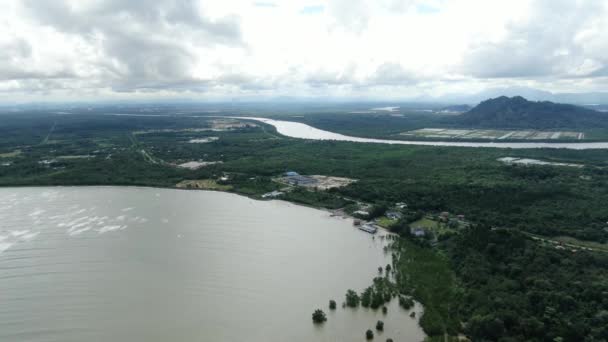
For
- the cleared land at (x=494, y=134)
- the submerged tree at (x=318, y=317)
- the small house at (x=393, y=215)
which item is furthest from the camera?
the cleared land at (x=494, y=134)

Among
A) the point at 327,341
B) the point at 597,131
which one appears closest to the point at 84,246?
the point at 327,341

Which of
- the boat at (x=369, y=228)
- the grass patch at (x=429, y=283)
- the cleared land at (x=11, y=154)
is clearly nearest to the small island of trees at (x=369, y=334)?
the grass patch at (x=429, y=283)

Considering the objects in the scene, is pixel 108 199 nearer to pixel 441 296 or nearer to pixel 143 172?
pixel 143 172

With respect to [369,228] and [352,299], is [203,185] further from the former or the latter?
[352,299]

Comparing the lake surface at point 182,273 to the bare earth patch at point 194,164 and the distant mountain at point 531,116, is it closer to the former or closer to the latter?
the bare earth patch at point 194,164

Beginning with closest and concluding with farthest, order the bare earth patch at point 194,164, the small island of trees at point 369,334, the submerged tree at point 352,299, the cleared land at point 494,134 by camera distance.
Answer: the small island of trees at point 369,334 → the submerged tree at point 352,299 → the bare earth patch at point 194,164 → the cleared land at point 494,134

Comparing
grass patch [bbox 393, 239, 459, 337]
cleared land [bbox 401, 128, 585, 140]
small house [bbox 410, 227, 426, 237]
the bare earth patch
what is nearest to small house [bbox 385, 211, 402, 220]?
small house [bbox 410, 227, 426, 237]

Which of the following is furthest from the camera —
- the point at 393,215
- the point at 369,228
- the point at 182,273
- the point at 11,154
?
the point at 11,154

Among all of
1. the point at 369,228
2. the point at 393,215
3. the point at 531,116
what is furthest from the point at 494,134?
the point at 369,228
